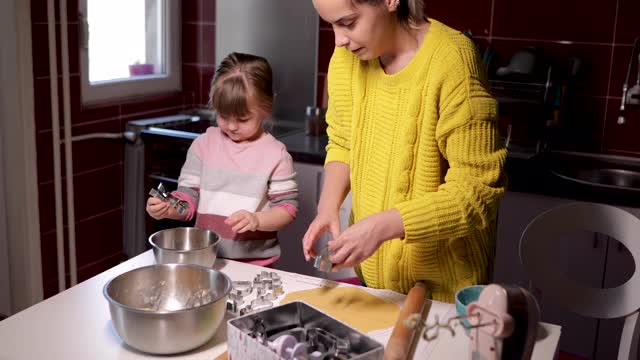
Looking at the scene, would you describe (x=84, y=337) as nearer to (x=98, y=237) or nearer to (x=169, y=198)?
(x=169, y=198)

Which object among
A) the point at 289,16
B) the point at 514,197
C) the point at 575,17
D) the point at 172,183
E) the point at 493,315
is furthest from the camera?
the point at 289,16

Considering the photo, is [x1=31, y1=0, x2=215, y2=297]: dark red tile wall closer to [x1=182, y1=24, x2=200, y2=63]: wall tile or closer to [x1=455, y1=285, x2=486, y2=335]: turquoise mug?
[x1=182, y1=24, x2=200, y2=63]: wall tile

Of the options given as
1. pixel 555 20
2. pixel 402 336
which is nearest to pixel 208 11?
pixel 555 20

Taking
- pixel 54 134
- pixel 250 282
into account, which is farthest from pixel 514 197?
pixel 54 134

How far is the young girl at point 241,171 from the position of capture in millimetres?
1777

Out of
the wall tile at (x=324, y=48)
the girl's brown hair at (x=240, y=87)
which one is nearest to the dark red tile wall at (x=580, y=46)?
the wall tile at (x=324, y=48)

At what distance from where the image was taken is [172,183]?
9.29ft

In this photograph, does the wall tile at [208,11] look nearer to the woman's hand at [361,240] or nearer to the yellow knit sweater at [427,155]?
the yellow knit sweater at [427,155]

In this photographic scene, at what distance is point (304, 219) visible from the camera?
2.65m

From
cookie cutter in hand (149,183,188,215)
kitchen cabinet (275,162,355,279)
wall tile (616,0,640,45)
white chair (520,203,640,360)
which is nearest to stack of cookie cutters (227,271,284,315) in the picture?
cookie cutter in hand (149,183,188,215)

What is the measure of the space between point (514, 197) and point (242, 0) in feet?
5.05

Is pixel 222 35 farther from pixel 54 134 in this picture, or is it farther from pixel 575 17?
pixel 575 17

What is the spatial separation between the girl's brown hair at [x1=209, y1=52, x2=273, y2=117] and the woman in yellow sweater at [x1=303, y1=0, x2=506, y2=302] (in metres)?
0.32

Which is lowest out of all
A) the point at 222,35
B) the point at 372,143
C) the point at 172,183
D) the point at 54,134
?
the point at 172,183
